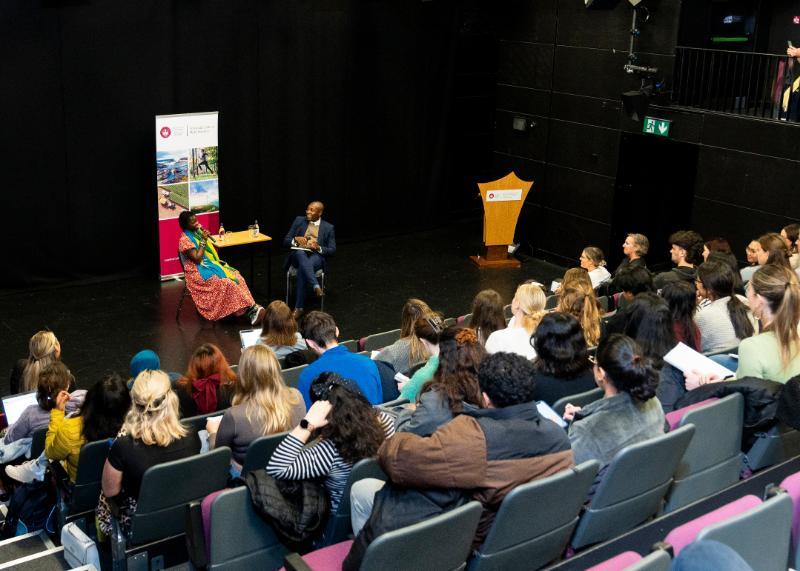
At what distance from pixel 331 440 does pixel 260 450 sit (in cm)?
61

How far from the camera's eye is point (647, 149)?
33.9 feet

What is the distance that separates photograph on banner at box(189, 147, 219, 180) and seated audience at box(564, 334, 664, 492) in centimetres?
655

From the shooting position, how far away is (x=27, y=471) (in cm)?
455

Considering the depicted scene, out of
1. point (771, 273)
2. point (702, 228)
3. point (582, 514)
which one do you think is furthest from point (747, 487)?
point (702, 228)

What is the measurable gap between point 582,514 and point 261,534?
1.15 m

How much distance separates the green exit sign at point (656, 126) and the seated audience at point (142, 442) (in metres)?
7.05

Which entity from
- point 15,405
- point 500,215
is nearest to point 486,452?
point 15,405

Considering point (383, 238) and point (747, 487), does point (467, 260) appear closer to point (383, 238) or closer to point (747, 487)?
point (383, 238)

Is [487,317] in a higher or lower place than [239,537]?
higher

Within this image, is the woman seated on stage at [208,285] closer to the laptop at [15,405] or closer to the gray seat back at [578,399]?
the laptop at [15,405]

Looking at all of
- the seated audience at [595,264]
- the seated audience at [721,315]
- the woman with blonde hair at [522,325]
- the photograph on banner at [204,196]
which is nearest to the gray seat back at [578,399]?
the woman with blonde hair at [522,325]

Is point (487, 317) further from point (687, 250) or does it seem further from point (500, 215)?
point (500, 215)

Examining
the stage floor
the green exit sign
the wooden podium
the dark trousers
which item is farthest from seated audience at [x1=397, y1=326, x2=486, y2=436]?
the wooden podium

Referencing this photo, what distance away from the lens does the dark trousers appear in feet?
28.8
